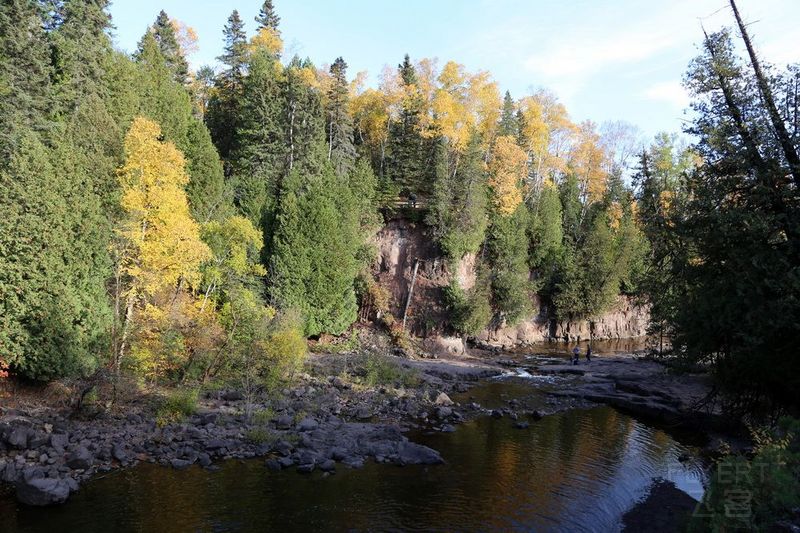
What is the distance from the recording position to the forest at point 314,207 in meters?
13.5

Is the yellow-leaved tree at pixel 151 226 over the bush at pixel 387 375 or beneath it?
over

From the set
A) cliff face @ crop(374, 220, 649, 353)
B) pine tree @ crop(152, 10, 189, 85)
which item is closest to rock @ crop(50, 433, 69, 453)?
cliff face @ crop(374, 220, 649, 353)

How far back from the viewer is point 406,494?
1495 cm

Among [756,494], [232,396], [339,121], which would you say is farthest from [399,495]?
[339,121]

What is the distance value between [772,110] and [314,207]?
96.2 ft

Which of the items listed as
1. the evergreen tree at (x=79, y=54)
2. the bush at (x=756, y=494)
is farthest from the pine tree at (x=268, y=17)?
the bush at (x=756, y=494)

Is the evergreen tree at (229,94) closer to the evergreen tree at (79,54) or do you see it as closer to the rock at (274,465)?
the evergreen tree at (79,54)

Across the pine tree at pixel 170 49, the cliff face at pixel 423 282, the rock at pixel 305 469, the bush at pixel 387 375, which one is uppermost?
the pine tree at pixel 170 49

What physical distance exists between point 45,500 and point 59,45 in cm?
2481

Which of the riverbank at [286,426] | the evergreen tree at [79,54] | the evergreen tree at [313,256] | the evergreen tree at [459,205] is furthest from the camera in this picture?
the evergreen tree at [459,205]

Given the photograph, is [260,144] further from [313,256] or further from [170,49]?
[170,49]

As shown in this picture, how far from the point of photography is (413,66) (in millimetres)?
54188

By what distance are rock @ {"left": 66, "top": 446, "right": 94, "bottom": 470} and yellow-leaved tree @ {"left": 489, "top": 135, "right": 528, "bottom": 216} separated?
3851 centimetres

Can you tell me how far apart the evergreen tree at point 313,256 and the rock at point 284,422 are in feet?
44.8
